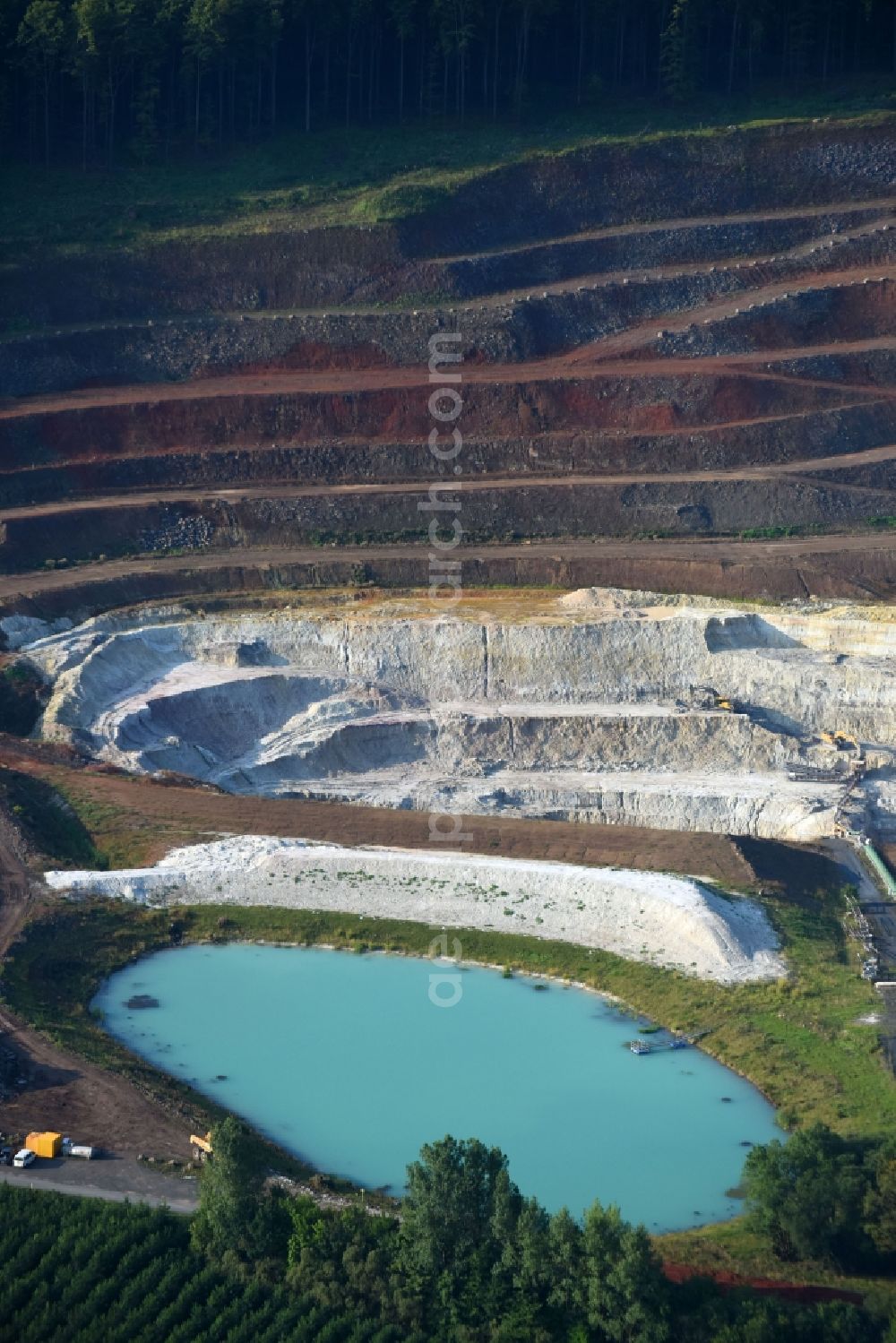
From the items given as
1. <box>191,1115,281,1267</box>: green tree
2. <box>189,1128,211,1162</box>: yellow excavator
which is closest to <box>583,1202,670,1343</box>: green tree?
<box>191,1115,281,1267</box>: green tree

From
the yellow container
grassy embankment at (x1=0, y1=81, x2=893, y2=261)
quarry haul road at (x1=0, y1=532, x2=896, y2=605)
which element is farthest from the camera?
grassy embankment at (x1=0, y1=81, x2=893, y2=261)

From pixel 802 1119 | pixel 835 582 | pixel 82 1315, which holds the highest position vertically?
pixel 835 582

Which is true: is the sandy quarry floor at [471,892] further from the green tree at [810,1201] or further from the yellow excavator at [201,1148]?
the yellow excavator at [201,1148]

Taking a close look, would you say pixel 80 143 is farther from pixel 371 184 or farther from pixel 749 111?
pixel 749 111

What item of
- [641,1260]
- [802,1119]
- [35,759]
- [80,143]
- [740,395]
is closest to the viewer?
[641,1260]

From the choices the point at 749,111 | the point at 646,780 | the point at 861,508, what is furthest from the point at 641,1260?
the point at 749,111

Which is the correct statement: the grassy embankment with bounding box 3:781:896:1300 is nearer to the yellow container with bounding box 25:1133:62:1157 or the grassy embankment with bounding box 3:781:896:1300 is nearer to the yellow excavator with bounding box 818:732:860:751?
the yellow container with bounding box 25:1133:62:1157
